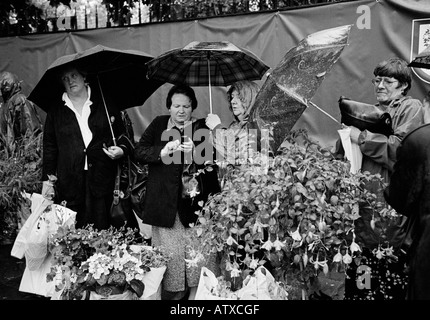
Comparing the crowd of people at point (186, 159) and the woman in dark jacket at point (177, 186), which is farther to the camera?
the woman in dark jacket at point (177, 186)

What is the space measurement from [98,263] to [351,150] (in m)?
1.92

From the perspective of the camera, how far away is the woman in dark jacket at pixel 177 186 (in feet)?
11.9

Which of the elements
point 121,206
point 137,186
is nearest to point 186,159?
point 137,186

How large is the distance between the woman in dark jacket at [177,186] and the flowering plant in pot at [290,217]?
0.80m

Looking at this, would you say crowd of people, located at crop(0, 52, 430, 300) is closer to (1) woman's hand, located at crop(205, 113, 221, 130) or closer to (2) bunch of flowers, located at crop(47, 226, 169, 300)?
(1) woman's hand, located at crop(205, 113, 221, 130)

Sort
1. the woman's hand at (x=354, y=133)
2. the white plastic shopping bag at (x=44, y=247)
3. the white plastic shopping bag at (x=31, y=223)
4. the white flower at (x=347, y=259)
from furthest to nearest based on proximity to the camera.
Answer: the white plastic shopping bag at (x=31, y=223) < the white plastic shopping bag at (x=44, y=247) < the woman's hand at (x=354, y=133) < the white flower at (x=347, y=259)

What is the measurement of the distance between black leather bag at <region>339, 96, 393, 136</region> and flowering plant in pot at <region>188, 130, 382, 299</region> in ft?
1.69

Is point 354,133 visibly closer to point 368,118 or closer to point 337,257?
point 368,118

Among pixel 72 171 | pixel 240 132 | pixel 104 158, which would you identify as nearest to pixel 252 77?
pixel 240 132

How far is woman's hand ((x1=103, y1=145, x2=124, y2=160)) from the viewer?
3984 mm

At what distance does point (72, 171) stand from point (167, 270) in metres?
1.20

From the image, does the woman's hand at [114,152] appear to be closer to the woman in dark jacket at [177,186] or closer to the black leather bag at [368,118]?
the woman in dark jacket at [177,186]

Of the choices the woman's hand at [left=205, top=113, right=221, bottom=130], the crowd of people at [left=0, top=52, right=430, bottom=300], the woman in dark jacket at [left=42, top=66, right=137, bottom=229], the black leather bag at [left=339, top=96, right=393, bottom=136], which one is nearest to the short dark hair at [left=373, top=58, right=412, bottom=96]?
the crowd of people at [left=0, top=52, right=430, bottom=300]

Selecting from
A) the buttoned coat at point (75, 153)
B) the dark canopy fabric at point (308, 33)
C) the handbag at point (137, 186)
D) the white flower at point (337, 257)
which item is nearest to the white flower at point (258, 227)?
the white flower at point (337, 257)
